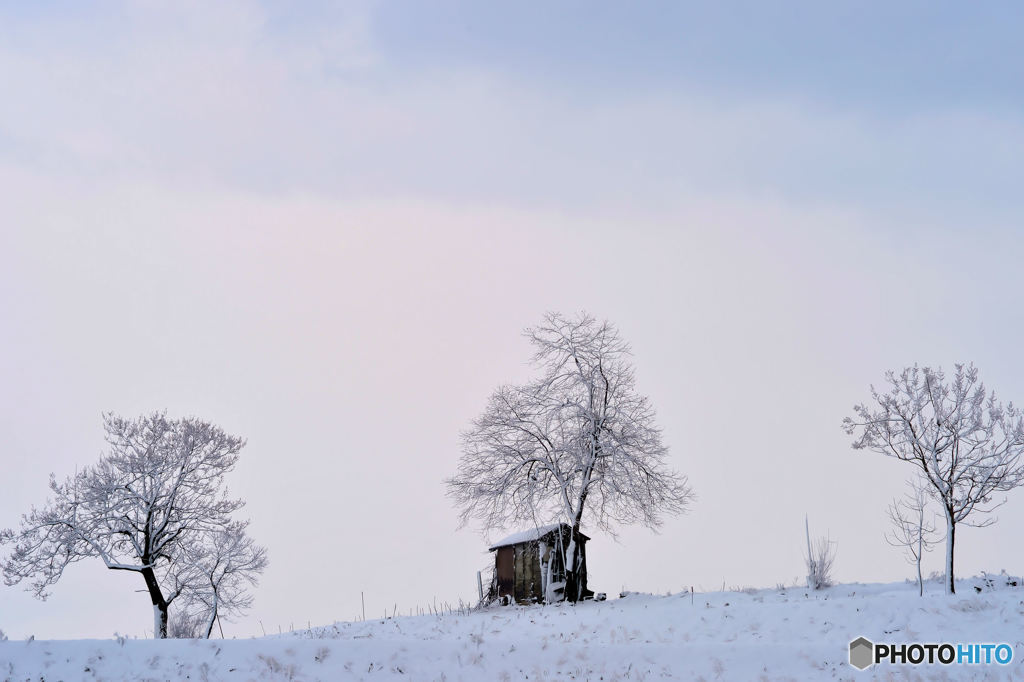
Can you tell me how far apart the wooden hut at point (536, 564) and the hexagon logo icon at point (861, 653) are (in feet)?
53.7

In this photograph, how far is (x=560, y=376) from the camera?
3784 centimetres

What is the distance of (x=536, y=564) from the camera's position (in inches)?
1523

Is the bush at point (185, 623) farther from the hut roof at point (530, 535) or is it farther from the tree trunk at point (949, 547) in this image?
the tree trunk at point (949, 547)

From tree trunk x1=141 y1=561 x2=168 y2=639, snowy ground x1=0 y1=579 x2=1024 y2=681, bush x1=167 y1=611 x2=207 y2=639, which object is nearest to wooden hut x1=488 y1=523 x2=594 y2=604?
snowy ground x1=0 y1=579 x2=1024 y2=681

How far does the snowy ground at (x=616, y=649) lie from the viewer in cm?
1812

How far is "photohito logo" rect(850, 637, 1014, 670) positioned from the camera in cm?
1970

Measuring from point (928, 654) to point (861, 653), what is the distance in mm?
1475

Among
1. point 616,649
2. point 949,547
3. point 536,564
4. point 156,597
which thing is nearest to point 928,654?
point 616,649

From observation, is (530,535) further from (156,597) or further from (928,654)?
(928,654)

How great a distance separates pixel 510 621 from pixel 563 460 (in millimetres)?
9942

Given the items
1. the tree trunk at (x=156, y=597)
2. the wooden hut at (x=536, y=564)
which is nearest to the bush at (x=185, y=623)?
the tree trunk at (x=156, y=597)

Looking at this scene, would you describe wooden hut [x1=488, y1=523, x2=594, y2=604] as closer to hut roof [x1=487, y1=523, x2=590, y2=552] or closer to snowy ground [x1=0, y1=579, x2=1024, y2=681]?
hut roof [x1=487, y1=523, x2=590, y2=552]

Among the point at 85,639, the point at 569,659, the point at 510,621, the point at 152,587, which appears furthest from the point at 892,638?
the point at 152,587

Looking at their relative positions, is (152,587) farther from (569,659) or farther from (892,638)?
(892,638)
